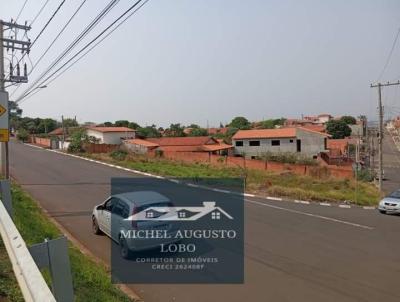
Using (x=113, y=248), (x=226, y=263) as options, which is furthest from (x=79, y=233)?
(x=226, y=263)

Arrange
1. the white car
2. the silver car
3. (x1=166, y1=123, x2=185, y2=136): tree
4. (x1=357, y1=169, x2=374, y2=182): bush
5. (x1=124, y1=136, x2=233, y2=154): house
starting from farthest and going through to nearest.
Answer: (x1=166, y1=123, x2=185, y2=136): tree < (x1=124, y1=136, x2=233, y2=154): house < (x1=357, y1=169, x2=374, y2=182): bush < the silver car < the white car

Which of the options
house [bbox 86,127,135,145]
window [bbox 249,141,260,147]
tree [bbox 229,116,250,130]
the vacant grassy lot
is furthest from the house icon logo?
tree [bbox 229,116,250,130]

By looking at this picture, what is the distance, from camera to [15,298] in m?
4.93

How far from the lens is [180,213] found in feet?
49.5

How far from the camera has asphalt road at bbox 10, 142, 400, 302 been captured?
8.77m

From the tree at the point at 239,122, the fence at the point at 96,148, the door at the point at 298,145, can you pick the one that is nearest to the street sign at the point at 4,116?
the fence at the point at 96,148

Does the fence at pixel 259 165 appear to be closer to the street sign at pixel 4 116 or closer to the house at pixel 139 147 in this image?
the house at pixel 139 147

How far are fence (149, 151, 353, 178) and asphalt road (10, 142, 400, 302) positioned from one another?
18412 millimetres

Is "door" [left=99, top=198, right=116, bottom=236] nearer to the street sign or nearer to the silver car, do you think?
the street sign

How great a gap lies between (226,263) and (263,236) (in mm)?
3390

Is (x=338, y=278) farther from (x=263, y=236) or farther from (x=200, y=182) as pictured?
(x=200, y=182)

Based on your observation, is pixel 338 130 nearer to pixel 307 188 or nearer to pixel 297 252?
pixel 307 188

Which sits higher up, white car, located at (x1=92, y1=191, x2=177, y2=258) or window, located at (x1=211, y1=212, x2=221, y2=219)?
white car, located at (x1=92, y1=191, x2=177, y2=258)

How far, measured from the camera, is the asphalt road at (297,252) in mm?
8766
